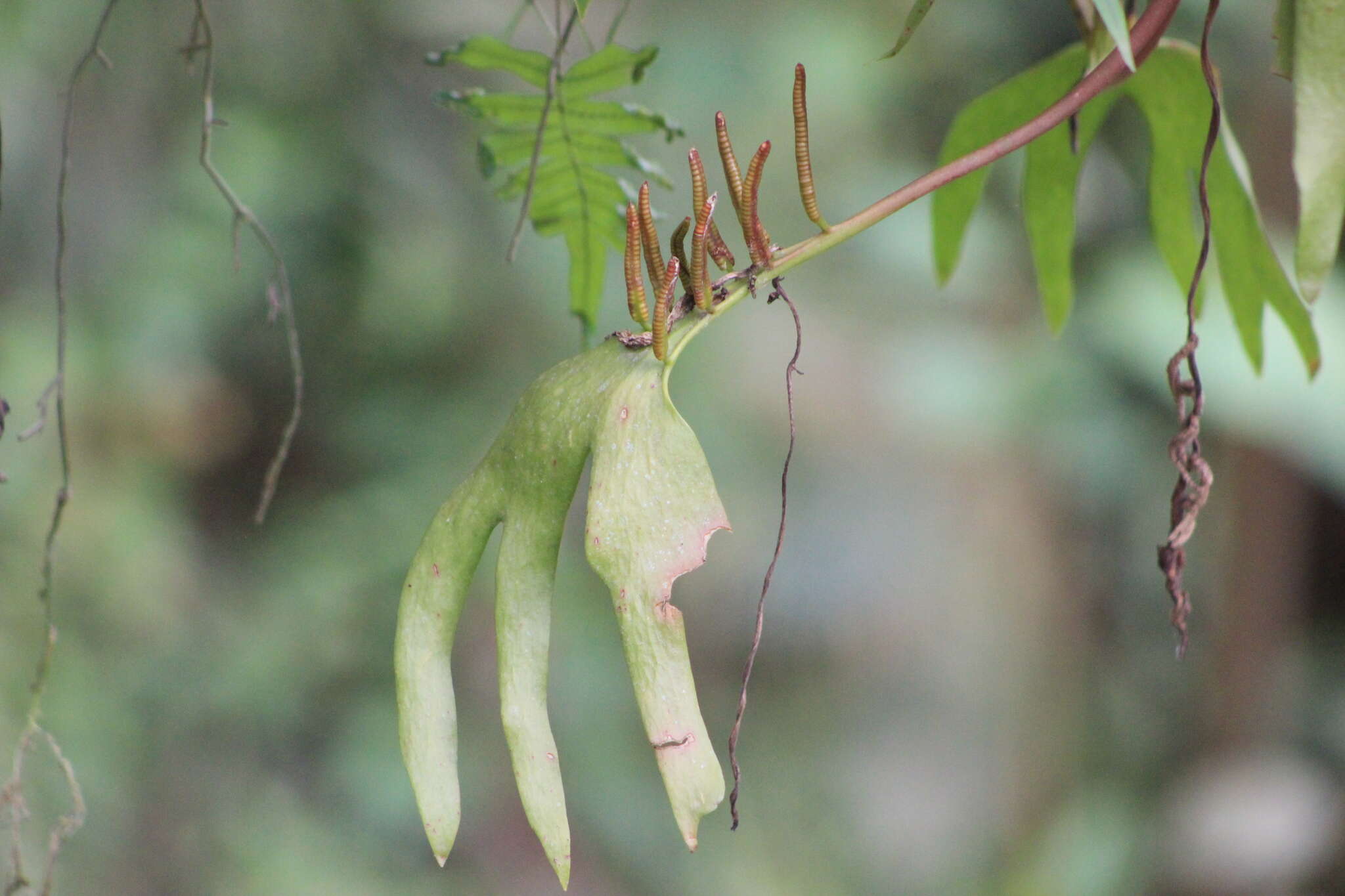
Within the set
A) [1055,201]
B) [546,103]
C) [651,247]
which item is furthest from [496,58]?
[1055,201]

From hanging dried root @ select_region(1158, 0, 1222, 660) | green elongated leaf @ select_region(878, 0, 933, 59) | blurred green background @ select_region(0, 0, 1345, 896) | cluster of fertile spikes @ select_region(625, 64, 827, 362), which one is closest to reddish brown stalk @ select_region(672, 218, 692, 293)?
cluster of fertile spikes @ select_region(625, 64, 827, 362)

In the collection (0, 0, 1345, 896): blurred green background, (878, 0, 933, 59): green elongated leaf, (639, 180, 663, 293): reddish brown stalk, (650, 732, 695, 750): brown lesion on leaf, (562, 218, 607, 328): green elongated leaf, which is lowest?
(0, 0, 1345, 896): blurred green background

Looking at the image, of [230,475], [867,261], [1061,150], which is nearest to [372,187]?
[230,475]

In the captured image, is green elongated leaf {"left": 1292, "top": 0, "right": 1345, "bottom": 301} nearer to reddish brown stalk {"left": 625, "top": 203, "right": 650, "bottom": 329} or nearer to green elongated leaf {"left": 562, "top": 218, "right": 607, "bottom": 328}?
reddish brown stalk {"left": 625, "top": 203, "right": 650, "bottom": 329}

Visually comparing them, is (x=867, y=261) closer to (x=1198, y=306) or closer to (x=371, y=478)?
(x=371, y=478)

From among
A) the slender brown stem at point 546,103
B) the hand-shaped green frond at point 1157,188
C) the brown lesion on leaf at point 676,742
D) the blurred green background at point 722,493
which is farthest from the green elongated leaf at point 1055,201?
the blurred green background at point 722,493

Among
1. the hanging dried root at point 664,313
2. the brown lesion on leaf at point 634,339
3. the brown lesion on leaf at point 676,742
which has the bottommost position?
the brown lesion on leaf at point 676,742

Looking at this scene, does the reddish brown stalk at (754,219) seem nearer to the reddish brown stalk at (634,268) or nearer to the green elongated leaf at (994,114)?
the reddish brown stalk at (634,268)
